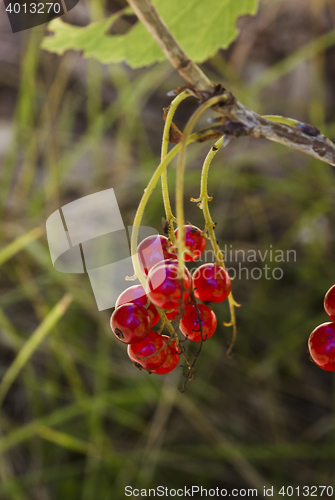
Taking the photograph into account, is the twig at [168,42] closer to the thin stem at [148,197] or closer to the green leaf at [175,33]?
the thin stem at [148,197]

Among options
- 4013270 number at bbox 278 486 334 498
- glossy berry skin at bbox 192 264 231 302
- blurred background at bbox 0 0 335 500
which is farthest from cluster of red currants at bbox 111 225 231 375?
4013270 number at bbox 278 486 334 498

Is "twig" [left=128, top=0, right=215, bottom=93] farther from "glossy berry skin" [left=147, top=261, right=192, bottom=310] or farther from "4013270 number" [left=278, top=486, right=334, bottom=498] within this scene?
"4013270 number" [left=278, top=486, right=334, bottom=498]

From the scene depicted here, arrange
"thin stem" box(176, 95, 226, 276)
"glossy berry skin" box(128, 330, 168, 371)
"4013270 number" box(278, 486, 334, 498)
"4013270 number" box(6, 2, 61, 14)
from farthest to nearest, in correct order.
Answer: "4013270 number" box(278, 486, 334, 498)
"4013270 number" box(6, 2, 61, 14)
"glossy berry skin" box(128, 330, 168, 371)
"thin stem" box(176, 95, 226, 276)

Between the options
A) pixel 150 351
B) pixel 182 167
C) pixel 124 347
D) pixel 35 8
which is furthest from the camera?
pixel 124 347

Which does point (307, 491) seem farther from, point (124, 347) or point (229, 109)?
point (229, 109)

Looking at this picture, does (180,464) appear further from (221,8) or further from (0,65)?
(0,65)

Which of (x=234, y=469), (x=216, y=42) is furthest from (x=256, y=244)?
(x=216, y=42)

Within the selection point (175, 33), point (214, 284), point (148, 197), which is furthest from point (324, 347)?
point (175, 33)
